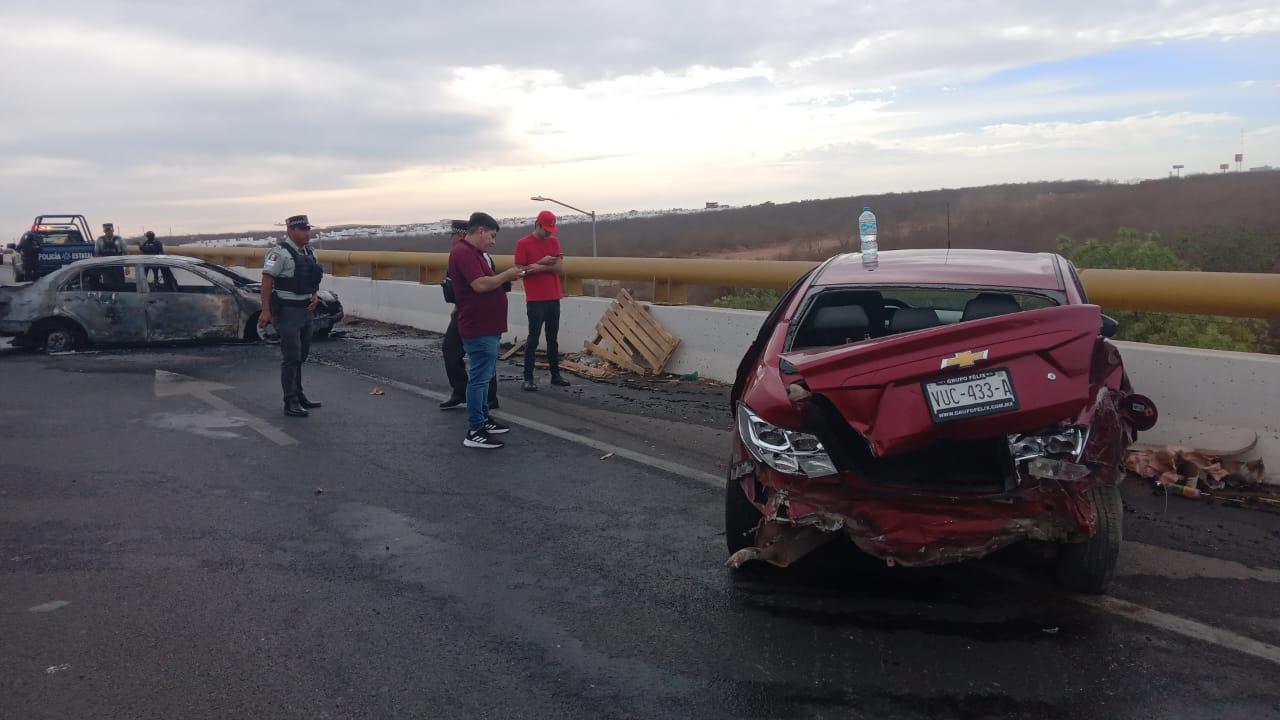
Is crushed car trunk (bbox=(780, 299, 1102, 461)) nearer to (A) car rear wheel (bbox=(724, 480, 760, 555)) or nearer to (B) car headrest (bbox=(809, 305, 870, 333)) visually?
(A) car rear wheel (bbox=(724, 480, 760, 555))

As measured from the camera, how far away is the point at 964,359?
3.89 meters

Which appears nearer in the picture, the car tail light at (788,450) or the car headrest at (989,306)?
the car tail light at (788,450)

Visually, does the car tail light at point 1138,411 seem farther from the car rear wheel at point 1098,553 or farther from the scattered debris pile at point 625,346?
the scattered debris pile at point 625,346

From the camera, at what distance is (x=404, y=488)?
22.3ft

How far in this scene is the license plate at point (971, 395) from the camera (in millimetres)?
3857

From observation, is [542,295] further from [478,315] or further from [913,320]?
[913,320]

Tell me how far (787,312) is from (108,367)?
10759 mm

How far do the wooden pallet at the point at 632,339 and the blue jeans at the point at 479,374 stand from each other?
3.43 metres

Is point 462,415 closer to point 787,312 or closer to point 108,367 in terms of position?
point 787,312

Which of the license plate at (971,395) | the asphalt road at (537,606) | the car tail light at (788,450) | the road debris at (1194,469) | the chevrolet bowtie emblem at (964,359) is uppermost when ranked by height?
the chevrolet bowtie emblem at (964,359)

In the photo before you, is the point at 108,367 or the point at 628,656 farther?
the point at 108,367

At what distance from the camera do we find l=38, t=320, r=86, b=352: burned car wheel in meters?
14.7

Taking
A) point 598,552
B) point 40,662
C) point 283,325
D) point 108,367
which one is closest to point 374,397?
point 283,325

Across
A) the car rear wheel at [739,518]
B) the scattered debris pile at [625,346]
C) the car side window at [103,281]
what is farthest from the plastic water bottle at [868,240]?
the car side window at [103,281]
